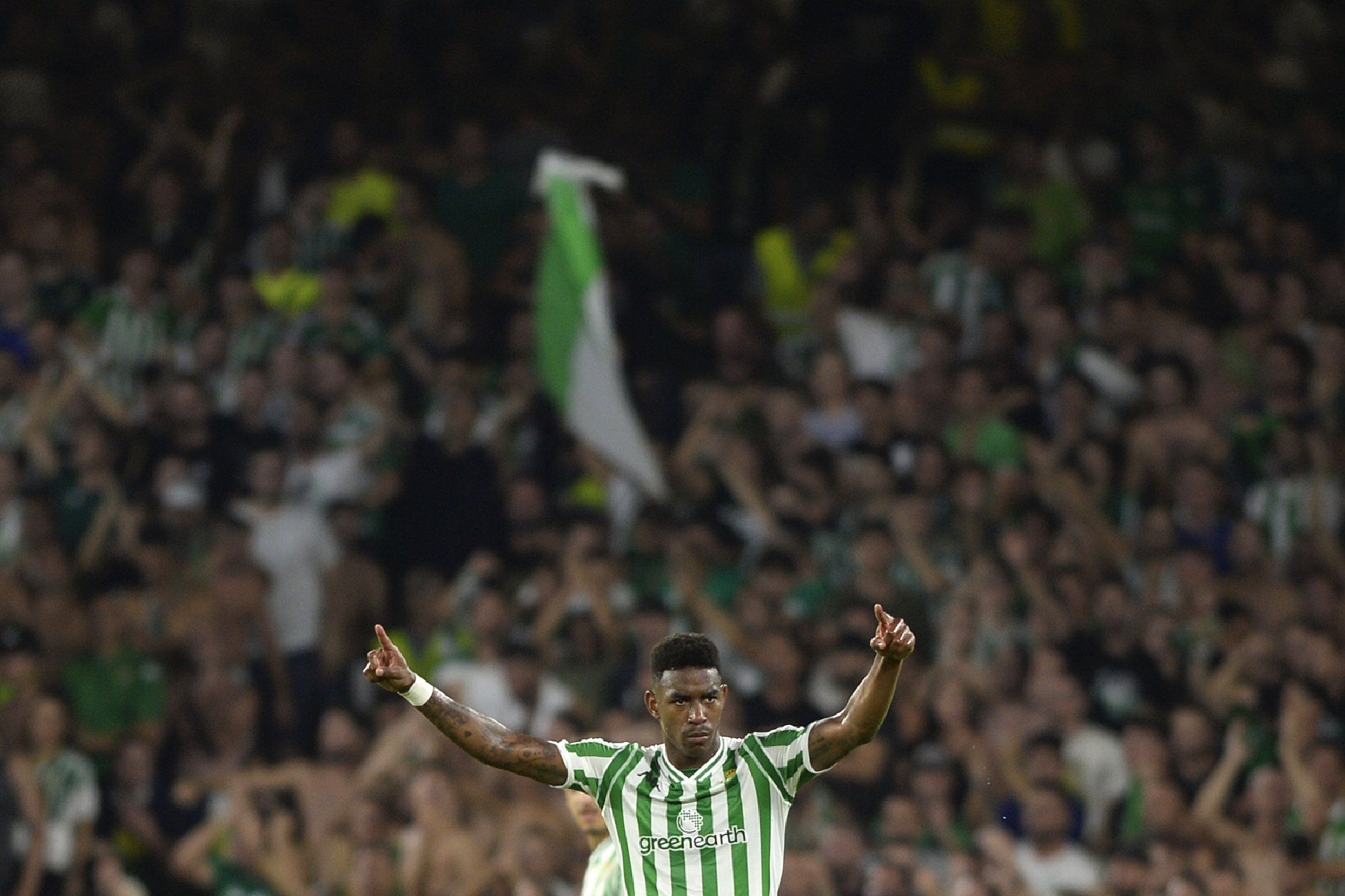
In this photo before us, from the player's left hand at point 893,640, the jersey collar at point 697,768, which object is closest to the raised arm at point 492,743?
the jersey collar at point 697,768

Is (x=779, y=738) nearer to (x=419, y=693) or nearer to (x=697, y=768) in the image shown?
(x=697, y=768)

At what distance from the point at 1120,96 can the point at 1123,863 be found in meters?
6.41

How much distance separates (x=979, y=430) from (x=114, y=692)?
211 inches

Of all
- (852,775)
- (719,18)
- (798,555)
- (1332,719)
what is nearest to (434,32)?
(719,18)

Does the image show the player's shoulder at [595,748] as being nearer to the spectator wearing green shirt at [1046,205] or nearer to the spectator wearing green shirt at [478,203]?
the spectator wearing green shirt at [1046,205]

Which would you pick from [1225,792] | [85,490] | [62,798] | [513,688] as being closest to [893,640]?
[1225,792]

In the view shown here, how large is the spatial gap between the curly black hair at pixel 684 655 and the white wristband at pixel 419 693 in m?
0.62

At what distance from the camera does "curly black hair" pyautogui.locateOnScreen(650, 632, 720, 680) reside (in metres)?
5.58

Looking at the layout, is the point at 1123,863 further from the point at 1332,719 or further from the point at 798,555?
the point at 798,555

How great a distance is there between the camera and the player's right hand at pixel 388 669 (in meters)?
5.46

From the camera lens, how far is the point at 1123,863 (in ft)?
32.9

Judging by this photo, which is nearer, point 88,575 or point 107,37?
point 88,575

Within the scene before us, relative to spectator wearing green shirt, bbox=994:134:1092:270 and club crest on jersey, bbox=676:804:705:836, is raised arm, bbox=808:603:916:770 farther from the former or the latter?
spectator wearing green shirt, bbox=994:134:1092:270

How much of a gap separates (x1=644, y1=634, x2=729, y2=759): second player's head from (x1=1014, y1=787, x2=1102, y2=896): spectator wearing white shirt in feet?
16.3
